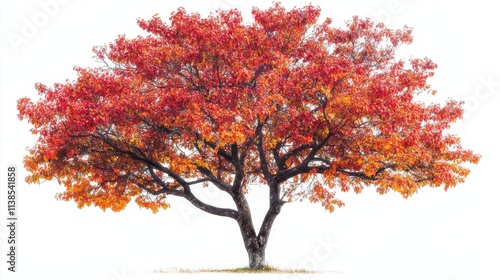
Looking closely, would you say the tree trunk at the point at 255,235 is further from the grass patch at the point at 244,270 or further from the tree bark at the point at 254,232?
the grass patch at the point at 244,270

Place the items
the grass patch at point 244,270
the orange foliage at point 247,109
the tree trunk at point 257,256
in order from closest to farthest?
the orange foliage at point 247,109 < the grass patch at point 244,270 < the tree trunk at point 257,256

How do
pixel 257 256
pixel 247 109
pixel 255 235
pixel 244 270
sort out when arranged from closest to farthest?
pixel 247 109 → pixel 244 270 → pixel 257 256 → pixel 255 235

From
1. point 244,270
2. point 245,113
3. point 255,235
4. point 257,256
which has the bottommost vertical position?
point 244,270

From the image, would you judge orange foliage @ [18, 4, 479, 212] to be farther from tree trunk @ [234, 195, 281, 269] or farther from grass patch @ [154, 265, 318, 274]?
grass patch @ [154, 265, 318, 274]

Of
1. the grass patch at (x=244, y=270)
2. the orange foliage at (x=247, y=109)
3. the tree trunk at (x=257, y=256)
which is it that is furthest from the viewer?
the tree trunk at (x=257, y=256)

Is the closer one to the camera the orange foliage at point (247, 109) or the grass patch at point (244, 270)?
Answer: the orange foliage at point (247, 109)

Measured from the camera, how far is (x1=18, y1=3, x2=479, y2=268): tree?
13594 mm

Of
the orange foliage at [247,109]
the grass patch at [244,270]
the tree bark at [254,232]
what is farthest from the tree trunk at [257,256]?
the orange foliage at [247,109]

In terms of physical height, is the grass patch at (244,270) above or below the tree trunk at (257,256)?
below

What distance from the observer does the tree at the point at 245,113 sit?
535 inches

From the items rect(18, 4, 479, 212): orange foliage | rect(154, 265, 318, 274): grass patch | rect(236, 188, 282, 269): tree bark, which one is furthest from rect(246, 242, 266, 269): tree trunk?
rect(18, 4, 479, 212): orange foliage

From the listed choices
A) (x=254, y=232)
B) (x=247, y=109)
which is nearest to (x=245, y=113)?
(x=247, y=109)

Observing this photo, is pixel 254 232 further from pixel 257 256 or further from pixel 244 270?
pixel 244 270

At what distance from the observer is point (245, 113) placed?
44.1 feet
